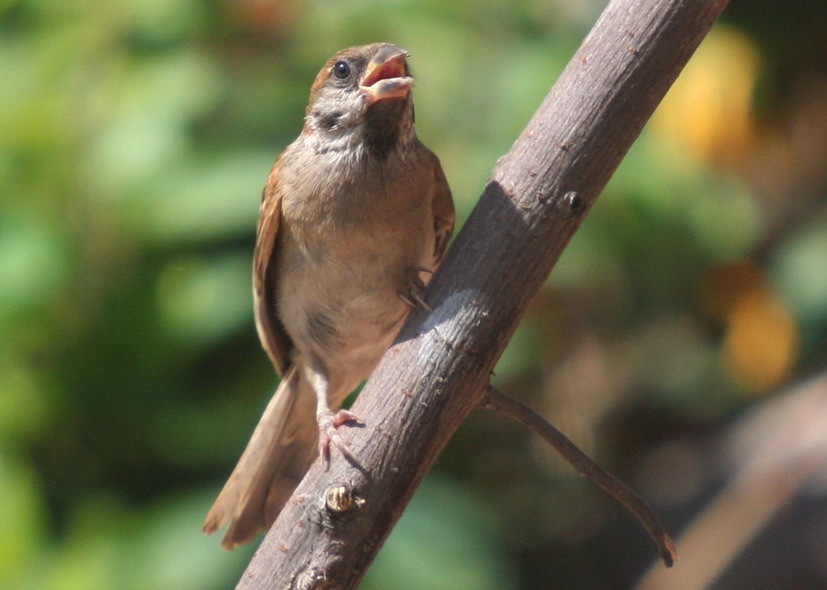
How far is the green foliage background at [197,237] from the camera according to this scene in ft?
12.8

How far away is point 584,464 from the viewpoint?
7.29 ft

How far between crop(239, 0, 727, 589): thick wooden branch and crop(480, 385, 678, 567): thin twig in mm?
117

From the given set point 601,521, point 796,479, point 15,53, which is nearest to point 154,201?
point 15,53

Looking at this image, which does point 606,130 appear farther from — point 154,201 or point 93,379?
point 93,379

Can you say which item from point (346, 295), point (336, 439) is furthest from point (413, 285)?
point (336, 439)

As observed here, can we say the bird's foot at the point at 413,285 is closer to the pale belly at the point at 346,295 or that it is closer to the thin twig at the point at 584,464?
the pale belly at the point at 346,295

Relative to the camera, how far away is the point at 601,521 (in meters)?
5.33

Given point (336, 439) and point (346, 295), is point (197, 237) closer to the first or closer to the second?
point (346, 295)

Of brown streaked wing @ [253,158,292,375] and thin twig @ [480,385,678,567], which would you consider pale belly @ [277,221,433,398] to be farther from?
thin twig @ [480,385,678,567]

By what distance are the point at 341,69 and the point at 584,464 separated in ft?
4.81

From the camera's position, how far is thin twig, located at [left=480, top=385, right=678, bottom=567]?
2217mm

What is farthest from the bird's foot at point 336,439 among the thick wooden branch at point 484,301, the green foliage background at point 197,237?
the green foliage background at point 197,237

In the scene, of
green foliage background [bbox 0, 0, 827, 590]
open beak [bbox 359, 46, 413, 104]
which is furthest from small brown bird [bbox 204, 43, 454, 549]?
green foliage background [bbox 0, 0, 827, 590]

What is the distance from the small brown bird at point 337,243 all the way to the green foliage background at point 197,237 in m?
0.64
